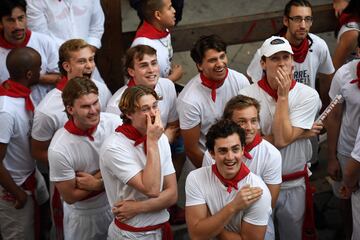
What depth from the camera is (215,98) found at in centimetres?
536

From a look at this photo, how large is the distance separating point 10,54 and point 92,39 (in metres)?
1.21

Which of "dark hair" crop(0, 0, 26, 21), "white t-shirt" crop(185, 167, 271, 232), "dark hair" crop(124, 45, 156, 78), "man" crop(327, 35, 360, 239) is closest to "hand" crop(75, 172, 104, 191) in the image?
"white t-shirt" crop(185, 167, 271, 232)

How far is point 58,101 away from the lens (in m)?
5.16

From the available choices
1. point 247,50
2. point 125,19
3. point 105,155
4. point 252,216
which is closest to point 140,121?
point 105,155

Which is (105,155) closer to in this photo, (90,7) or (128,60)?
(128,60)

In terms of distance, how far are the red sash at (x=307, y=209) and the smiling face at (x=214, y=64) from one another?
0.87 m

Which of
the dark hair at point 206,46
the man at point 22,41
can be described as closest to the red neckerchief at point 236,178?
the dark hair at point 206,46

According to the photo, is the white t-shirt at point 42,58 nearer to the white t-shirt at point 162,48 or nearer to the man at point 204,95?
the white t-shirt at point 162,48

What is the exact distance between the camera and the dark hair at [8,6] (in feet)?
18.4

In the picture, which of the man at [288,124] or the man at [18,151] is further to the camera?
the man at [18,151]

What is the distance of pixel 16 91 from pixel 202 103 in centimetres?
133

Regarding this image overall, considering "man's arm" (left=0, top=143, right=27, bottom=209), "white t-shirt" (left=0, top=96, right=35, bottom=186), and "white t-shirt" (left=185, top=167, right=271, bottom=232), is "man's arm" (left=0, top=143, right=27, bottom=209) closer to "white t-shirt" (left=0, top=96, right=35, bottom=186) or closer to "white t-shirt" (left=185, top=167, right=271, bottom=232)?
"white t-shirt" (left=0, top=96, right=35, bottom=186)

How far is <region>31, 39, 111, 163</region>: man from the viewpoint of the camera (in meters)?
5.10

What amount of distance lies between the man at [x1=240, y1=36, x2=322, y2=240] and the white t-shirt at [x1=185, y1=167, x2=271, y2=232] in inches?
27.9
